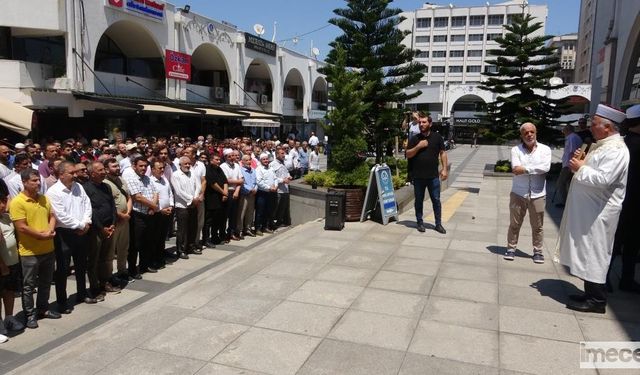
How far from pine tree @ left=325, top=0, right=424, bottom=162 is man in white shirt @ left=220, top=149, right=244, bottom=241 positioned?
7111mm

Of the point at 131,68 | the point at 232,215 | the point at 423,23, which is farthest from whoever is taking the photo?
the point at 423,23

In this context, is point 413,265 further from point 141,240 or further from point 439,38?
point 439,38

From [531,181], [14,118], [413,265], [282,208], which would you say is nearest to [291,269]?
[413,265]

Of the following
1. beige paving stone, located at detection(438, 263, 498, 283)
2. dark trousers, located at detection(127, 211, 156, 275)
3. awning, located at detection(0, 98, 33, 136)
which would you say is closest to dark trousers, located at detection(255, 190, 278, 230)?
dark trousers, located at detection(127, 211, 156, 275)

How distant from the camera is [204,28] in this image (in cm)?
2450

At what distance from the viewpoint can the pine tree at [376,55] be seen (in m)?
15.5

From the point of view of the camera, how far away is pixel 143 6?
20.0 m

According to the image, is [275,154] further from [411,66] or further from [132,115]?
[132,115]

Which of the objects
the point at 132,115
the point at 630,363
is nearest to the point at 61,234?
the point at 630,363

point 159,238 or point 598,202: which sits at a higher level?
point 598,202

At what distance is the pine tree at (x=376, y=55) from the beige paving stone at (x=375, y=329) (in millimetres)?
10999

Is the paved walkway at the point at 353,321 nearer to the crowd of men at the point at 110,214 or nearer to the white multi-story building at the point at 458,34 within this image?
the crowd of men at the point at 110,214

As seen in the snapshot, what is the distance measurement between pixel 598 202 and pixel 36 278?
557 centimetres

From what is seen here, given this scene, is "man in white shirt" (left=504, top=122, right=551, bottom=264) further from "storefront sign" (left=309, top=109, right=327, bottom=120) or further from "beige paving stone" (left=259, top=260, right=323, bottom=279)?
"storefront sign" (left=309, top=109, right=327, bottom=120)
